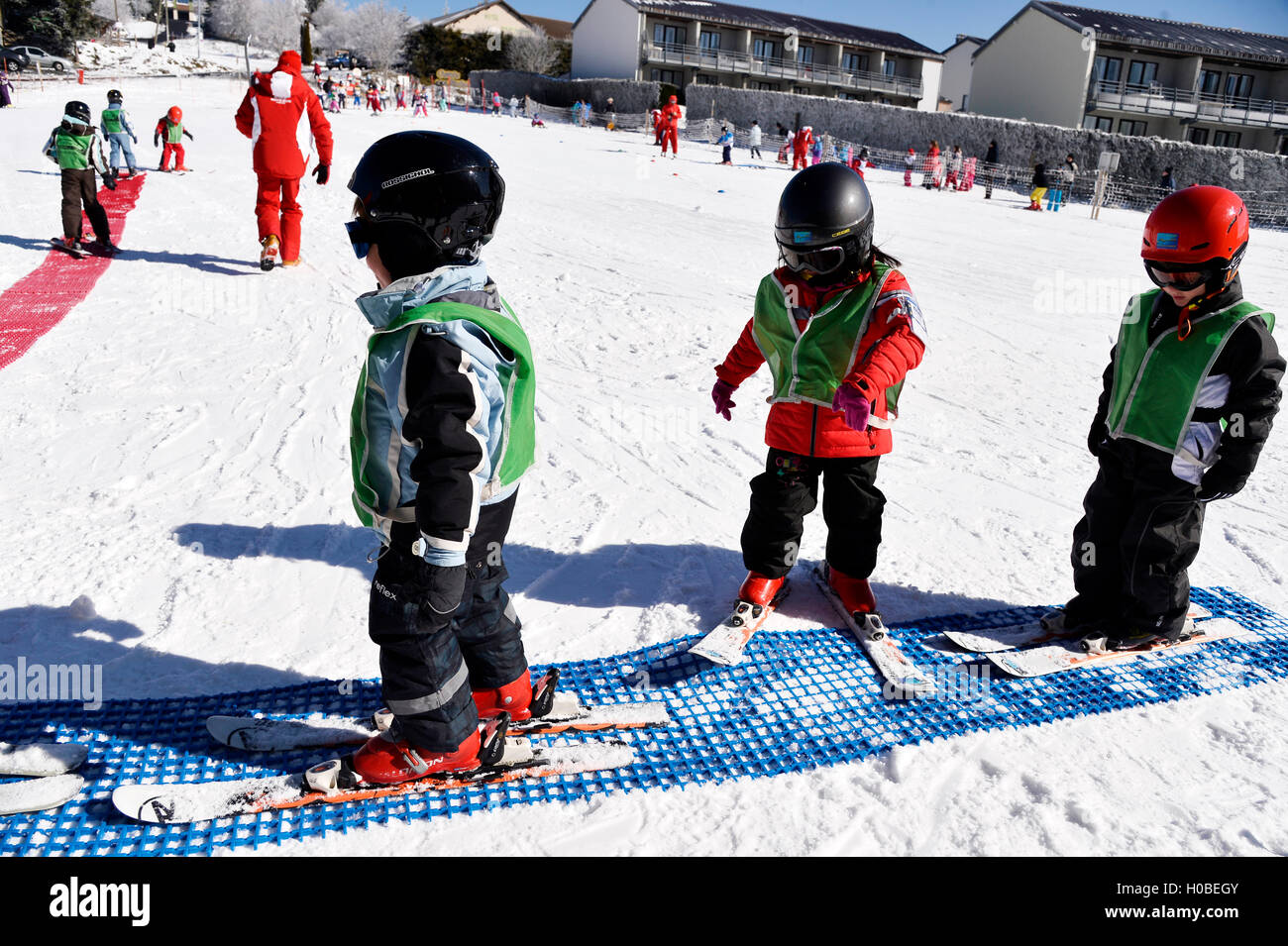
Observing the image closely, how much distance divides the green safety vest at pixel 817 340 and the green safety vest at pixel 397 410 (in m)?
1.28

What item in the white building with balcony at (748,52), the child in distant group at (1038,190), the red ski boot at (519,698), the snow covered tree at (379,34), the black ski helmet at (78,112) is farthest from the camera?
the snow covered tree at (379,34)

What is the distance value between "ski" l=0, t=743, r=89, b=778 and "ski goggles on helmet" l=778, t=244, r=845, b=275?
9.12 feet

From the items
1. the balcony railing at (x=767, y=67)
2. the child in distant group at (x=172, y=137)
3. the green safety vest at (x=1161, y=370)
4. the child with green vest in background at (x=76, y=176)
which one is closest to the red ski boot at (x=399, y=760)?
the green safety vest at (x=1161, y=370)

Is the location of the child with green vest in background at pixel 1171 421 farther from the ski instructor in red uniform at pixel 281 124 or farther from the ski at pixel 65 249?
the ski at pixel 65 249

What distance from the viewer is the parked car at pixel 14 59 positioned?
Answer: 36656 millimetres

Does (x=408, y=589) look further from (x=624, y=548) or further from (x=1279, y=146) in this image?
(x=1279, y=146)

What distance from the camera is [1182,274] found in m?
2.99

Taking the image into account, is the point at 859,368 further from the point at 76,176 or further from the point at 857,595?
the point at 76,176

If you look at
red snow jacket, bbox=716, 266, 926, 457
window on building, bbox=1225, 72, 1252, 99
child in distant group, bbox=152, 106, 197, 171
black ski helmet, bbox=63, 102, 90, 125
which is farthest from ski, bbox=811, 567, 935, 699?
window on building, bbox=1225, 72, 1252, 99

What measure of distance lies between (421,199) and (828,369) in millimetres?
1718

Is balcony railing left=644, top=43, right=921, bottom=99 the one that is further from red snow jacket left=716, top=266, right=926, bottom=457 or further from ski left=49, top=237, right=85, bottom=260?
red snow jacket left=716, top=266, right=926, bottom=457

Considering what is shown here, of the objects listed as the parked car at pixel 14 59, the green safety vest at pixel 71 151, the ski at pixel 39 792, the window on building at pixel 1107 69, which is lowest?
the ski at pixel 39 792

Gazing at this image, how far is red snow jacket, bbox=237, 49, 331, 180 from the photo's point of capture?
26.5ft

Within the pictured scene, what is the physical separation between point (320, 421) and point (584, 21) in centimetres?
5812
